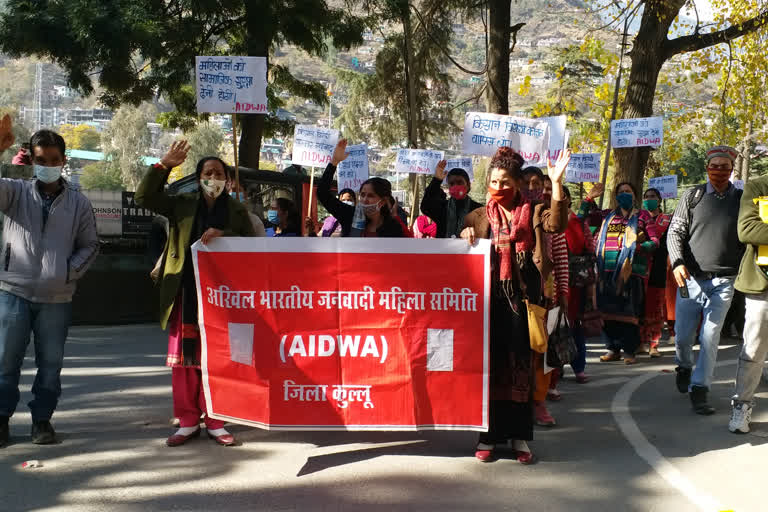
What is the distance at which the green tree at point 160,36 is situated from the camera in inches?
579

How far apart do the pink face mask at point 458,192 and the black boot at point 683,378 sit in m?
2.35

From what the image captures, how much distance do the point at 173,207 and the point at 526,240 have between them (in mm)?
2326

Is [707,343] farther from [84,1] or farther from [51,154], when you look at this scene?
[84,1]

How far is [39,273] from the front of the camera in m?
5.73

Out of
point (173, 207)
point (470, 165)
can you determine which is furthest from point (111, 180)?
A: point (173, 207)

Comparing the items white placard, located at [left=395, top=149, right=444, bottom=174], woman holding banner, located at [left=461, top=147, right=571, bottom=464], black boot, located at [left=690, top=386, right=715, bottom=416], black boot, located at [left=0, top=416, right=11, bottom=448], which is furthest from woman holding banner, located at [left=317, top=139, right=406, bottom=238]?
white placard, located at [left=395, top=149, right=444, bottom=174]

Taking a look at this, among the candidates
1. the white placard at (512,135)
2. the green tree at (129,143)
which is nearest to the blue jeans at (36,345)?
the white placard at (512,135)

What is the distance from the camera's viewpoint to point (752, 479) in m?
5.32

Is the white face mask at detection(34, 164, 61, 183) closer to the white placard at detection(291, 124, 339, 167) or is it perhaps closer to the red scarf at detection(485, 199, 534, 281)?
the red scarf at detection(485, 199, 534, 281)

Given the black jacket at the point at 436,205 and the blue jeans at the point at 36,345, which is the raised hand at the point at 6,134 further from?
the black jacket at the point at 436,205

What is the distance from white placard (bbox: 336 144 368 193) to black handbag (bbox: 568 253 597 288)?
6.41 metres

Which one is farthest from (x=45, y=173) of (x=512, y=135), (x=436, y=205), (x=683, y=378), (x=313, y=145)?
(x=313, y=145)

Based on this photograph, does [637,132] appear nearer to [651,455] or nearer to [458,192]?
[458,192]

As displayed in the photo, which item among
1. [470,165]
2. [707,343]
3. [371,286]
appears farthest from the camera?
[470,165]
